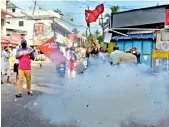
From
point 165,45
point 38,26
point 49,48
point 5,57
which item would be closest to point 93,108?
point 49,48

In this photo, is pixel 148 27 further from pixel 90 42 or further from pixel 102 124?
pixel 102 124

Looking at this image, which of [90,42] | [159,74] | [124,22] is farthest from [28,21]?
[159,74]

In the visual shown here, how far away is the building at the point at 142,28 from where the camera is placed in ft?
64.8

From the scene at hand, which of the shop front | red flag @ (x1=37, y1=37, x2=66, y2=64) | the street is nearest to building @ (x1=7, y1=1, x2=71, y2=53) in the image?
the shop front

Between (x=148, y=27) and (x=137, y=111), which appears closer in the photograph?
(x=137, y=111)

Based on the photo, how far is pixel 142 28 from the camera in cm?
2130

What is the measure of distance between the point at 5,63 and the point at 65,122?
6958mm

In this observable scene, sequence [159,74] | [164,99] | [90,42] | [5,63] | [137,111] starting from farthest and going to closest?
[90,42] < [5,63] < [159,74] < [164,99] < [137,111]

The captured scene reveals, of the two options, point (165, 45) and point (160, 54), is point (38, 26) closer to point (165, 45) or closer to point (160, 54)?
point (160, 54)

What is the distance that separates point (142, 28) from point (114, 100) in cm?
1582

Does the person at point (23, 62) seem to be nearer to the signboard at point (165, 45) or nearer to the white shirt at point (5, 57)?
the white shirt at point (5, 57)

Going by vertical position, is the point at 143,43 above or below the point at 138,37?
below

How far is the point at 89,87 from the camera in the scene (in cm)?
677

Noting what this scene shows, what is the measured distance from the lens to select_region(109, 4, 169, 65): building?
19.8 metres
